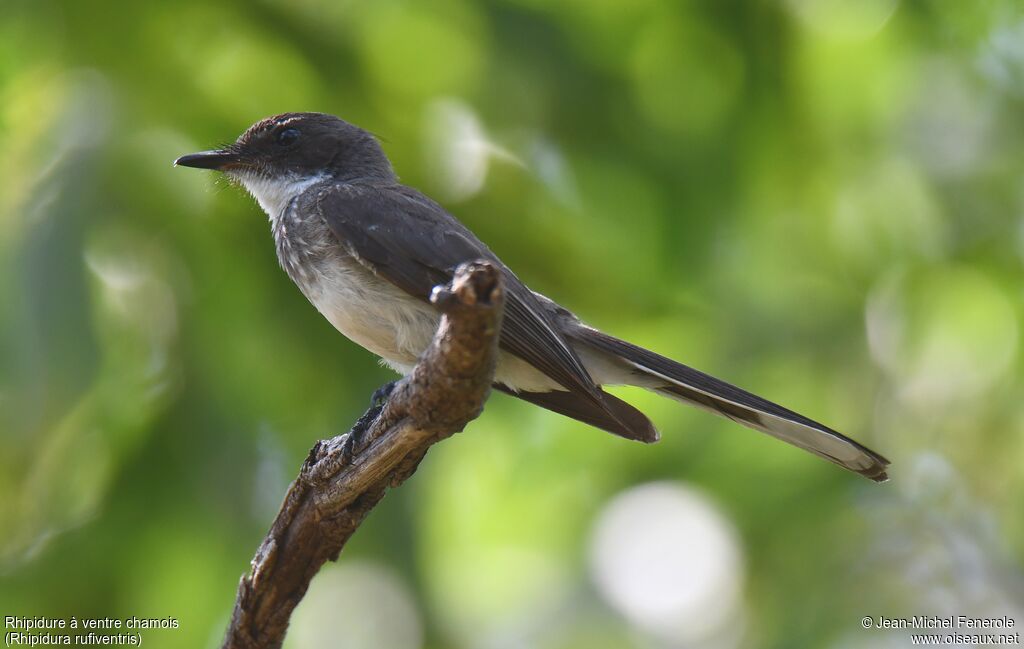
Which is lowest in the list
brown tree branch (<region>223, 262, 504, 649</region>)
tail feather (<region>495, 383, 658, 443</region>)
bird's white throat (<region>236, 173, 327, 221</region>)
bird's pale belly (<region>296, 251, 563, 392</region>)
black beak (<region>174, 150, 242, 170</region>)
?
brown tree branch (<region>223, 262, 504, 649</region>)

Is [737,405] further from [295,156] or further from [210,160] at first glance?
[210,160]

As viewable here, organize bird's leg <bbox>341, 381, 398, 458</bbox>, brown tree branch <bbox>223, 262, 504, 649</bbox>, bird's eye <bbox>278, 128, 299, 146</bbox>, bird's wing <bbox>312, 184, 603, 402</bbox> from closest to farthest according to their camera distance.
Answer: brown tree branch <bbox>223, 262, 504, 649</bbox> → bird's leg <bbox>341, 381, 398, 458</bbox> → bird's wing <bbox>312, 184, 603, 402</bbox> → bird's eye <bbox>278, 128, 299, 146</bbox>

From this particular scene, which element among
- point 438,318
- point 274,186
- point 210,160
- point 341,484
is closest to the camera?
point 341,484

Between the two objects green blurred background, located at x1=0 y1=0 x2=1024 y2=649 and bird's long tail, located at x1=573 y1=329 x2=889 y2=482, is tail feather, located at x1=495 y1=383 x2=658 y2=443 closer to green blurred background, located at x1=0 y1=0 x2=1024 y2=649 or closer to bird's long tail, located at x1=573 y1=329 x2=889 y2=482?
bird's long tail, located at x1=573 y1=329 x2=889 y2=482

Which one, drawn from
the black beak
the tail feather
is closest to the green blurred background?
the black beak

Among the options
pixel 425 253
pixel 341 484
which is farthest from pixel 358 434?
pixel 425 253

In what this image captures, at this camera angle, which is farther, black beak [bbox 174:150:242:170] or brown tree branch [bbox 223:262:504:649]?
black beak [bbox 174:150:242:170]

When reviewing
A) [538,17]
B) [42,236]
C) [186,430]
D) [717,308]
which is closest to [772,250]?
[717,308]
